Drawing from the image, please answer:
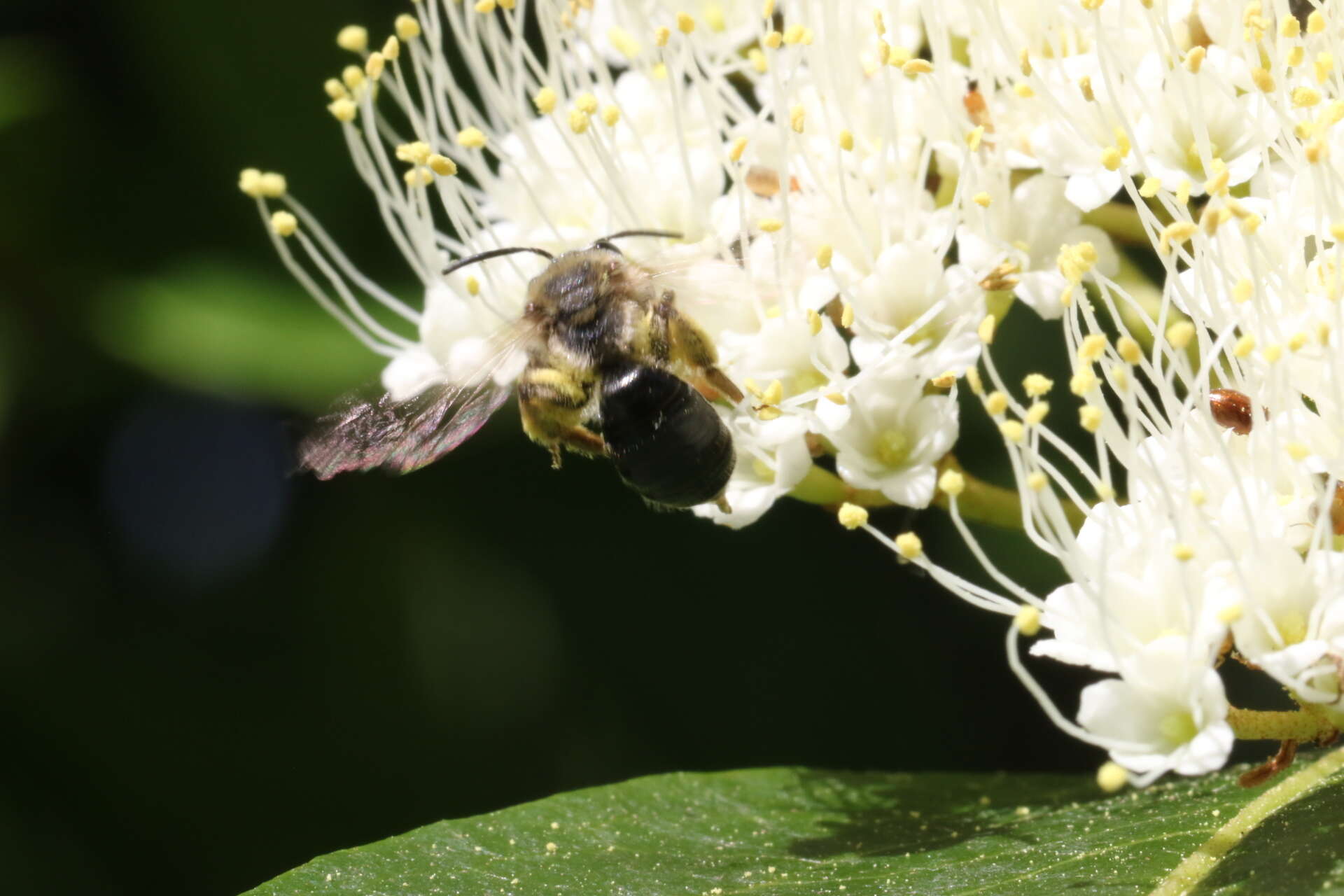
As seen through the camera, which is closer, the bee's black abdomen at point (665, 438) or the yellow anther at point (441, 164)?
the bee's black abdomen at point (665, 438)

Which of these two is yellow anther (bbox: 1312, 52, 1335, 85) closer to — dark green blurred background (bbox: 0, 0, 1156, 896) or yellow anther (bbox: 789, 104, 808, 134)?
yellow anther (bbox: 789, 104, 808, 134)

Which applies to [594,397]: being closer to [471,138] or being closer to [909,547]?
[471,138]

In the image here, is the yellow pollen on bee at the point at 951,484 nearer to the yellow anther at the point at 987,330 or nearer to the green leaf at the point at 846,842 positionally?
the yellow anther at the point at 987,330

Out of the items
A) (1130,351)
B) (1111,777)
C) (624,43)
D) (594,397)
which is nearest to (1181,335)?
(1130,351)

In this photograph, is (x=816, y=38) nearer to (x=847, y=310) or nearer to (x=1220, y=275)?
(x=847, y=310)

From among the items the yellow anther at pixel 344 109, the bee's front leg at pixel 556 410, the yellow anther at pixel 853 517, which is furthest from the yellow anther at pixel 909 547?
the yellow anther at pixel 344 109

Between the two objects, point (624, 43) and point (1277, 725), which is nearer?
point (1277, 725)
